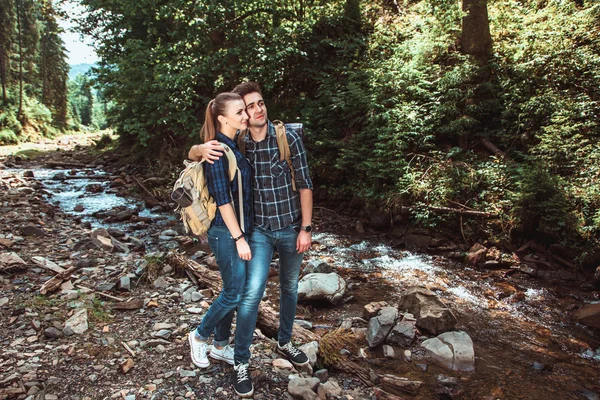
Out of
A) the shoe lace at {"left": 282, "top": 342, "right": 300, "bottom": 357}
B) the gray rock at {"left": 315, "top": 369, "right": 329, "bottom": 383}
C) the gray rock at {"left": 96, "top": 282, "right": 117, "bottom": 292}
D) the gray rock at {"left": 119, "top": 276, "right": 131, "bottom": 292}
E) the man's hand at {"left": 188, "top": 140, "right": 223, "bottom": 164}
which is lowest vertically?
the gray rock at {"left": 315, "top": 369, "right": 329, "bottom": 383}

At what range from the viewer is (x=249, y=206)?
9.80ft

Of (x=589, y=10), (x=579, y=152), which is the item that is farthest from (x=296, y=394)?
(x=589, y=10)

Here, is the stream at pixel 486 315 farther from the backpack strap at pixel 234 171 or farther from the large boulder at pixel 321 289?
the backpack strap at pixel 234 171

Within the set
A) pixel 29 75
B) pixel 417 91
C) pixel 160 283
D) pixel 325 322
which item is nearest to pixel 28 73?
pixel 29 75

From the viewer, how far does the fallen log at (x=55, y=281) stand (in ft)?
16.3

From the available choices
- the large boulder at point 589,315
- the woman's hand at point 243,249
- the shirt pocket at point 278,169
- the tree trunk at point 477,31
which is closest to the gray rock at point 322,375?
the woman's hand at point 243,249

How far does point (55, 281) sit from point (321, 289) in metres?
3.65

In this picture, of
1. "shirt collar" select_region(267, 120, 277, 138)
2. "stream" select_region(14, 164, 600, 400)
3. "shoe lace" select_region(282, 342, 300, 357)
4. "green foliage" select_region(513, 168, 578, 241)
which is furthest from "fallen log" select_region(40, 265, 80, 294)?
"green foliage" select_region(513, 168, 578, 241)

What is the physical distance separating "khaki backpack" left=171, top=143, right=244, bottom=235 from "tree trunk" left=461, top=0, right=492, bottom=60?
8762mm

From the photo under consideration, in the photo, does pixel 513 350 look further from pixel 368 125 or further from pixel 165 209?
pixel 165 209

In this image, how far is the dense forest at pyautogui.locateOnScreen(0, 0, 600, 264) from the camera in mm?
7223

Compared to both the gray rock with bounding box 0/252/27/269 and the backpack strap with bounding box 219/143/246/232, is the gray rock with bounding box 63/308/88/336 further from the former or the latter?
the backpack strap with bounding box 219/143/246/232

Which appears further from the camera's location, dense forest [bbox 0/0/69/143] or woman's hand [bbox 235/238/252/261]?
dense forest [bbox 0/0/69/143]

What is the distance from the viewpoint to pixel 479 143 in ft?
29.1
